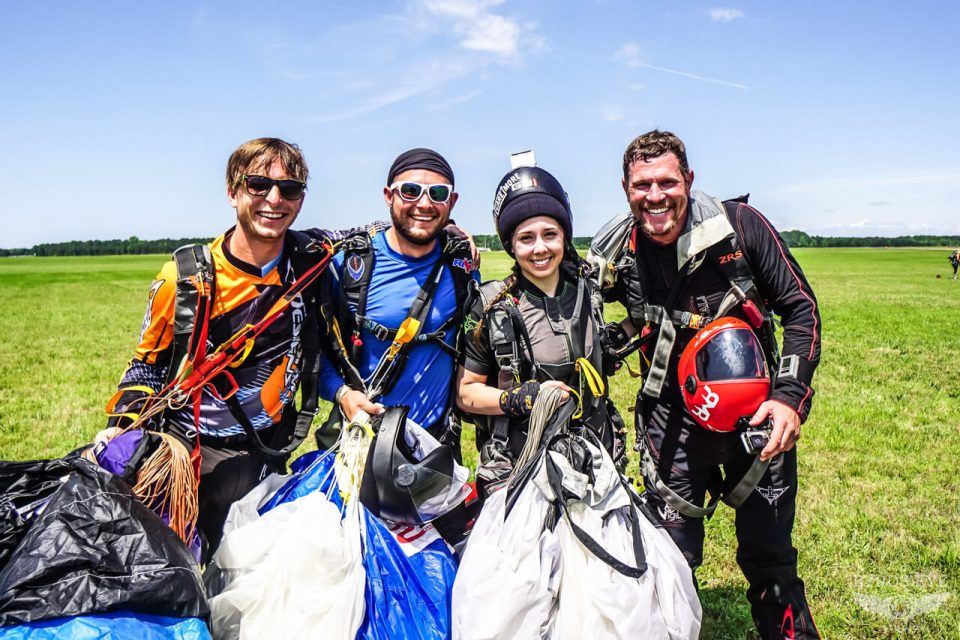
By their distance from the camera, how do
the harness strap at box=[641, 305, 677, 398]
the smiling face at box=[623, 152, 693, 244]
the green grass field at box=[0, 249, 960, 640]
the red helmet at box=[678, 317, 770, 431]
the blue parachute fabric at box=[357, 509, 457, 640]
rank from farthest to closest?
the green grass field at box=[0, 249, 960, 640] < the harness strap at box=[641, 305, 677, 398] < the smiling face at box=[623, 152, 693, 244] < the red helmet at box=[678, 317, 770, 431] < the blue parachute fabric at box=[357, 509, 457, 640]

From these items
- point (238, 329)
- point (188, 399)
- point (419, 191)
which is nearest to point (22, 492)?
point (188, 399)

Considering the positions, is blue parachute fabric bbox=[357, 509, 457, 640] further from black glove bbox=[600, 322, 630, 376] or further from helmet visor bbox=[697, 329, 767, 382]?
helmet visor bbox=[697, 329, 767, 382]

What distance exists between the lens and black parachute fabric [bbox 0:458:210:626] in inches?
67.1

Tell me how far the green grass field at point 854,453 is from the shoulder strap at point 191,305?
116 inches

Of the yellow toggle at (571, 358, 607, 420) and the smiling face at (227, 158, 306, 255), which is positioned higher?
the smiling face at (227, 158, 306, 255)

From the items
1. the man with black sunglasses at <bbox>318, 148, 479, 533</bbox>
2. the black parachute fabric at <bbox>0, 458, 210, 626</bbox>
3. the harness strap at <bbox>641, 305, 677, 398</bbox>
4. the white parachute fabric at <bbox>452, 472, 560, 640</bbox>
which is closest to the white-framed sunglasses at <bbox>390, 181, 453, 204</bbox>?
the man with black sunglasses at <bbox>318, 148, 479, 533</bbox>

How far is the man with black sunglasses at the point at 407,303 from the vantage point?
2936 mm

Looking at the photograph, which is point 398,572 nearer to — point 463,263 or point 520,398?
point 520,398

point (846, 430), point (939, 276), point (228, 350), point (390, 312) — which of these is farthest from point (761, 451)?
point (939, 276)

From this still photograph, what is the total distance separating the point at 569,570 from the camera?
209 centimetres

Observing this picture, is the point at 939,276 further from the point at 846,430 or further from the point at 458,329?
the point at 458,329

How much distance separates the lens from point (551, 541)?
2.10m

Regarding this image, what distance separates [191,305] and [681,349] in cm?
215

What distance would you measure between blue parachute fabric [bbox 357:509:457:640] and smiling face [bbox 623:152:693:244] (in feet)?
5.39
